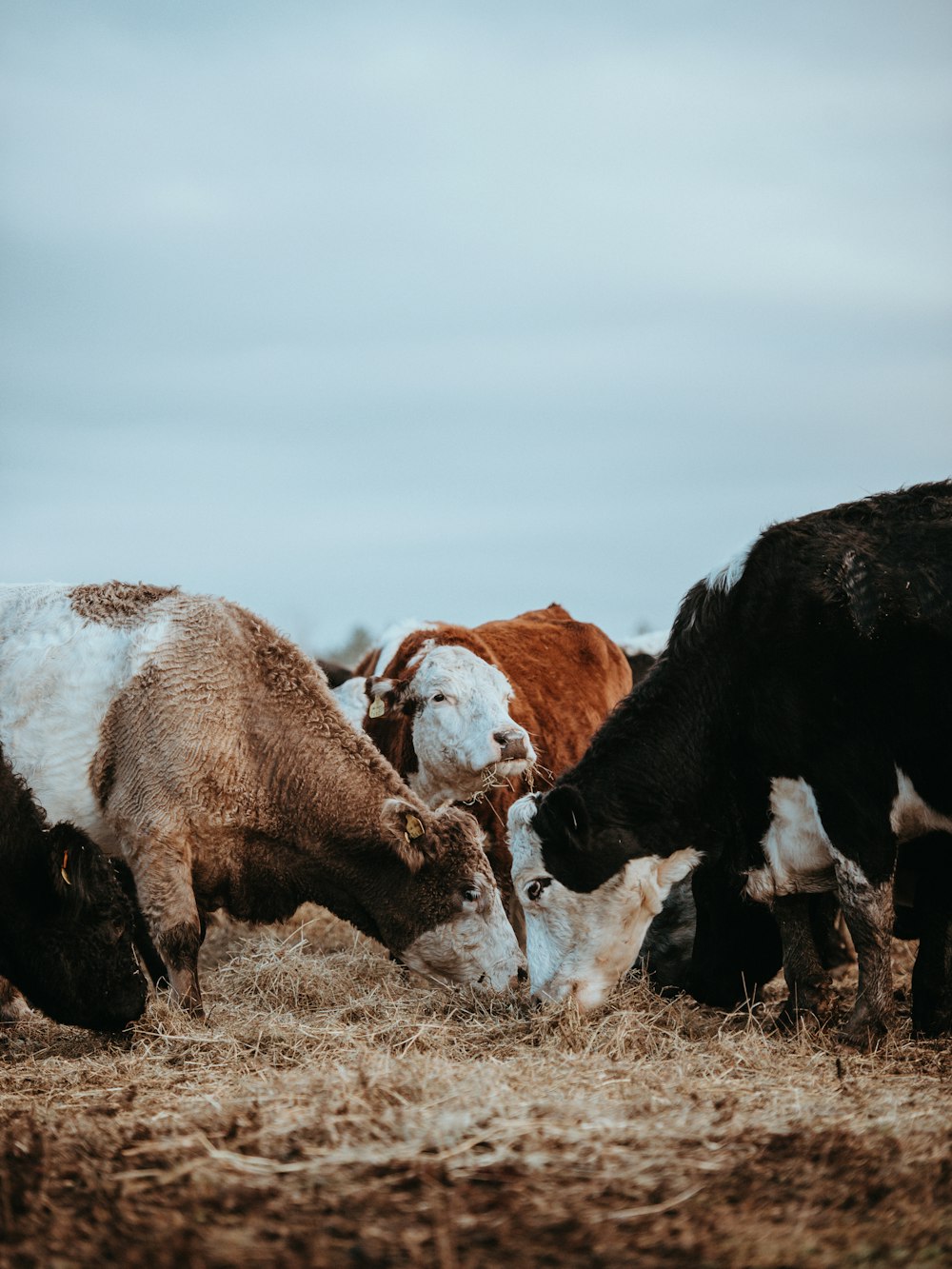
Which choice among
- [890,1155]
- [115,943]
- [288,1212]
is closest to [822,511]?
[890,1155]

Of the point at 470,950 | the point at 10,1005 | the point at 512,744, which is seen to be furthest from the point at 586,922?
the point at 10,1005

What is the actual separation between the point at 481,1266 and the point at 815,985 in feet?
12.4

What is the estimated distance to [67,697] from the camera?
6879mm

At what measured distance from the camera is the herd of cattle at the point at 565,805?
5676 mm

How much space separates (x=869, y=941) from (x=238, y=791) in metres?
3.17

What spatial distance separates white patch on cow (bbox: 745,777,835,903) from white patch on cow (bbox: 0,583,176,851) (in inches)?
130

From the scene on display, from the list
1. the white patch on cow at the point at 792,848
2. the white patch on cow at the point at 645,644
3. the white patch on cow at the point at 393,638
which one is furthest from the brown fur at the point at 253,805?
the white patch on cow at the point at 645,644

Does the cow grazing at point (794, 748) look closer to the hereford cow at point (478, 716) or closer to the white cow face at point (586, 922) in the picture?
the white cow face at point (586, 922)

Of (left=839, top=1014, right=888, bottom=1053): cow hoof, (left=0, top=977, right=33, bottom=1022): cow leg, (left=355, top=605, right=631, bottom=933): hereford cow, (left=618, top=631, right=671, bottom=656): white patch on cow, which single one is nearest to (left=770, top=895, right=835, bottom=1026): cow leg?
(left=839, top=1014, right=888, bottom=1053): cow hoof

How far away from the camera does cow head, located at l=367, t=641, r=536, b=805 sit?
8.52 meters

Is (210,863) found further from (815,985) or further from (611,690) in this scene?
(611,690)

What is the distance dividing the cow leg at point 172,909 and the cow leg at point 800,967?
9.43 ft

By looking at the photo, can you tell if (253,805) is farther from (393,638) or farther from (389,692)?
(393,638)

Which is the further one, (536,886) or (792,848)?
(536,886)
